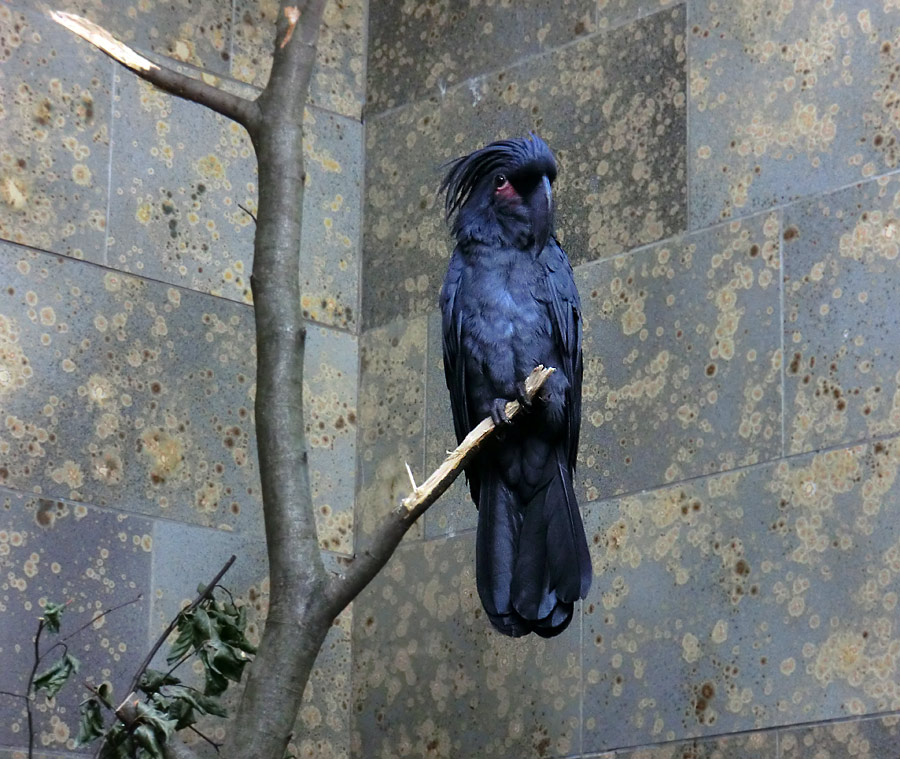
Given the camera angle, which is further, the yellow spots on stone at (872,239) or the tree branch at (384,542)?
the yellow spots on stone at (872,239)

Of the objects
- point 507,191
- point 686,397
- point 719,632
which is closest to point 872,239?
point 686,397

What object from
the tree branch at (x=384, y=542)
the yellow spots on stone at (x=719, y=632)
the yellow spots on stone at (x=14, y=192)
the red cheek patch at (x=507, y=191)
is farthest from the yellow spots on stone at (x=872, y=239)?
the yellow spots on stone at (x=14, y=192)

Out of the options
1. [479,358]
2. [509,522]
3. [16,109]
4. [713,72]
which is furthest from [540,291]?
[16,109]

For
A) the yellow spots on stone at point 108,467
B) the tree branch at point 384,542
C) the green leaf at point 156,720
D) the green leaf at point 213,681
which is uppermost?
the yellow spots on stone at point 108,467

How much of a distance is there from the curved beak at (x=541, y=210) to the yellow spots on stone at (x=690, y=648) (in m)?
1.11

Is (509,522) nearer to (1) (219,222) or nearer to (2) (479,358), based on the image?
(2) (479,358)

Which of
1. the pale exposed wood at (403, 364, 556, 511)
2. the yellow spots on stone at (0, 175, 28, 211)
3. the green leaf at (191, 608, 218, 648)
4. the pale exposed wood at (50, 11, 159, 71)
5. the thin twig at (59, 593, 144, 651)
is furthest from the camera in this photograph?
the yellow spots on stone at (0, 175, 28, 211)

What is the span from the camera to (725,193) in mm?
4824

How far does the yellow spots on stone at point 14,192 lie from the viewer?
16.3ft

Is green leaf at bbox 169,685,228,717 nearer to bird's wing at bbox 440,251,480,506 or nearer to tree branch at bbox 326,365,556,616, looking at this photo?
tree branch at bbox 326,365,556,616

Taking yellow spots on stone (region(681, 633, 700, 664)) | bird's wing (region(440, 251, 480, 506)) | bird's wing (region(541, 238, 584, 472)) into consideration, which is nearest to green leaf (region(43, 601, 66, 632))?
bird's wing (region(440, 251, 480, 506))

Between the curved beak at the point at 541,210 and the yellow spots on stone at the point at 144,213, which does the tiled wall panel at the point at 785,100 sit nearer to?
the curved beak at the point at 541,210

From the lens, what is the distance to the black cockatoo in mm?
4168

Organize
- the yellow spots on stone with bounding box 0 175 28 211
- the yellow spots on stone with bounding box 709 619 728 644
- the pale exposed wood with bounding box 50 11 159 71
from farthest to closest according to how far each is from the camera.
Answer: the yellow spots on stone with bounding box 0 175 28 211
the yellow spots on stone with bounding box 709 619 728 644
the pale exposed wood with bounding box 50 11 159 71
